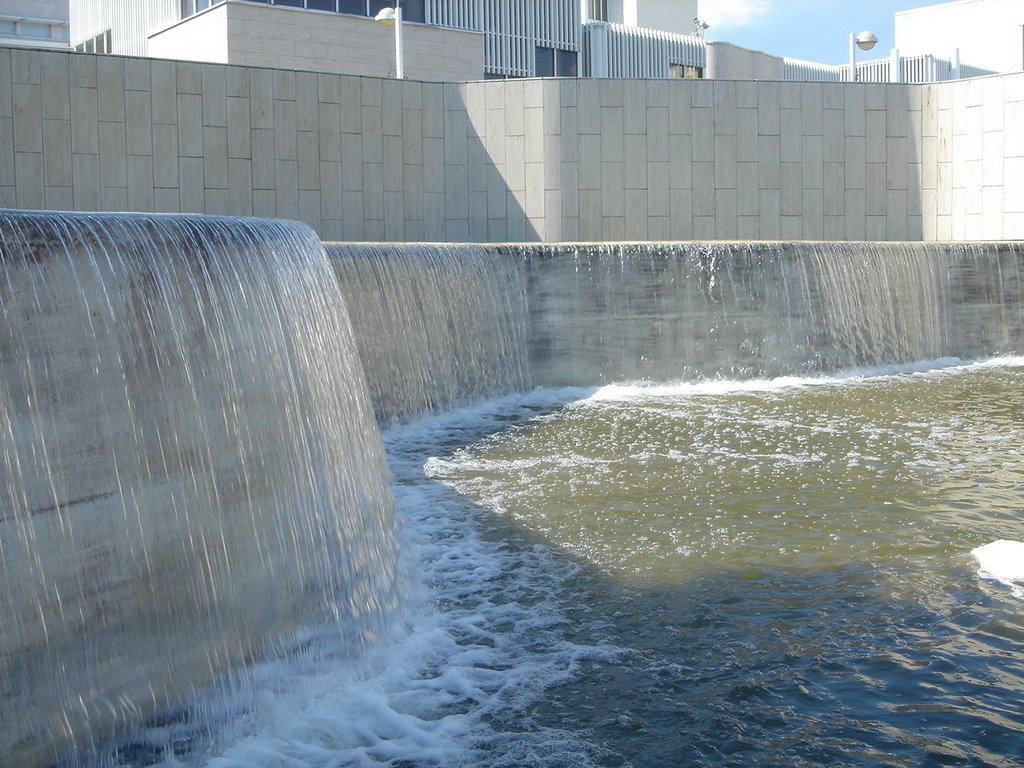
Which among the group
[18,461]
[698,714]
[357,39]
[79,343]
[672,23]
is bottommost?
[698,714]

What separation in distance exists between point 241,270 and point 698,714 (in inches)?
101

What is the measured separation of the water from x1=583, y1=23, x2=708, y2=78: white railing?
2257cm

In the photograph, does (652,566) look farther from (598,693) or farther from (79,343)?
(79,343)

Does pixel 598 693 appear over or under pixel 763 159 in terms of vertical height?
under

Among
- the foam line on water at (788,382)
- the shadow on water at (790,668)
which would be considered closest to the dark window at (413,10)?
the foam line on water at (788,382)

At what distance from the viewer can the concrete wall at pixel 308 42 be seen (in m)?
18.5

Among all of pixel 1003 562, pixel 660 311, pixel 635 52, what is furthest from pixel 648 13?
pixel 1003 562

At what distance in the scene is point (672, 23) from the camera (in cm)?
3766

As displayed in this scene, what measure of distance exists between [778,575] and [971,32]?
30.3 metres

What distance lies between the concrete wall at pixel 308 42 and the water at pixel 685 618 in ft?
41.3

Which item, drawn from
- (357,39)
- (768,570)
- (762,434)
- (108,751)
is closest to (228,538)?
(108,751)

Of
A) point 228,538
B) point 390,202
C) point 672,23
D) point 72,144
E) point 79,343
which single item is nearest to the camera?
point 79,343

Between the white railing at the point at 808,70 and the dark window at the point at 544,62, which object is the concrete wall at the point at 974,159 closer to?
the dark window at the point at 544,62

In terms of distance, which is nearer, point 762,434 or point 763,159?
point 762,434
